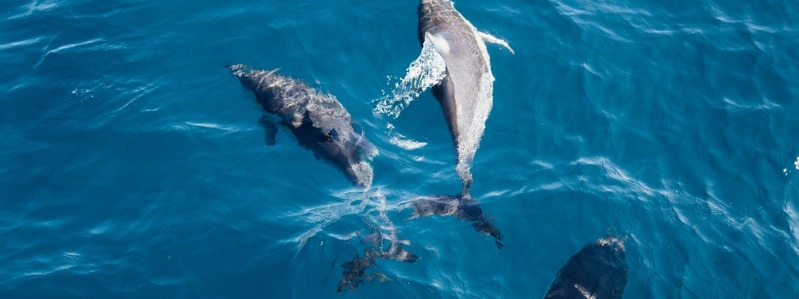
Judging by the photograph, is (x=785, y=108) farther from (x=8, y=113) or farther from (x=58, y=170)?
(x=8, y=113)

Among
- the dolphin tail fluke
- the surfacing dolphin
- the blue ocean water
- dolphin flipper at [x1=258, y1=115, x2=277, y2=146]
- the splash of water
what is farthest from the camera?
the splash of water

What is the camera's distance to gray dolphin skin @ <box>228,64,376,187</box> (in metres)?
14.9

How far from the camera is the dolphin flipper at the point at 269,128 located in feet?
51.0

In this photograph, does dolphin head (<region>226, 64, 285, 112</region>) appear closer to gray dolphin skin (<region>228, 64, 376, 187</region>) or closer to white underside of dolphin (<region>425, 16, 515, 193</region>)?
gray dolphin skin (<region>228, 64, 376, 187</region>)

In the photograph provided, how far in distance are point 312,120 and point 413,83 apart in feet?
9.01

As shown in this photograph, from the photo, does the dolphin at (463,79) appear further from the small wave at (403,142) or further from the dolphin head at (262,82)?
the dolphin head at (262,82)

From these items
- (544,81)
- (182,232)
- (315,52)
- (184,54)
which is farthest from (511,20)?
(182,232)

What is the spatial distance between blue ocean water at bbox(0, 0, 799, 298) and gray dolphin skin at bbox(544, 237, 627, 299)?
0.25 meters

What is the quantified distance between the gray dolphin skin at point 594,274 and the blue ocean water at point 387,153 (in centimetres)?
25

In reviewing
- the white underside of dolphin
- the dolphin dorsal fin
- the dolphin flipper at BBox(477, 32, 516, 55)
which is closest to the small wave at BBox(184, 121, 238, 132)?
the white underside of dolphin

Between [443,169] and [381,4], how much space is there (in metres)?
6.30

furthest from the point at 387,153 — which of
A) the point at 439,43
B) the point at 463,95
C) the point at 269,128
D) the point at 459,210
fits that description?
the point at 439,43

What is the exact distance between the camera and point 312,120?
15422mm

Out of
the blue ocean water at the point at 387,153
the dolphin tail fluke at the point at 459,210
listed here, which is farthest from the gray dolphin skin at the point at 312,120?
the dolphin tail fluke at the point at 459,210
